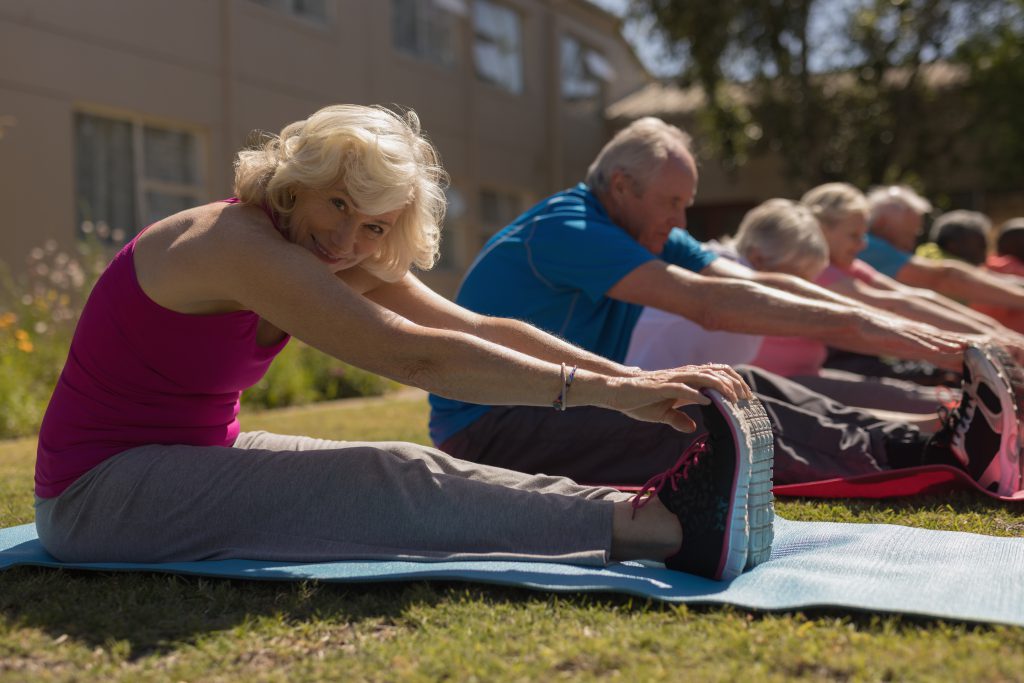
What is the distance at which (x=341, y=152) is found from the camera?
9.23 feet

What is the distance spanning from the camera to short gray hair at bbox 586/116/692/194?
430 cm

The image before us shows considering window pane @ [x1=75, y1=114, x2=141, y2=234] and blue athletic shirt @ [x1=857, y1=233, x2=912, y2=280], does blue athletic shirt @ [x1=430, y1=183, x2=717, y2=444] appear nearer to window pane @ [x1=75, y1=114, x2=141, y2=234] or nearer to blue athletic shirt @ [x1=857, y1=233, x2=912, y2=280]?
blue athletic shirt @ [x1=857, y1=233, x2=912, y2=280]

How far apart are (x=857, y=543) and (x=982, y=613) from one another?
0.70 meters

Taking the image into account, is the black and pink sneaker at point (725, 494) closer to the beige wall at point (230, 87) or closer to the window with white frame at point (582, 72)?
the beige wall at point (230, 87)

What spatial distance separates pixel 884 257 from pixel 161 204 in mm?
6984

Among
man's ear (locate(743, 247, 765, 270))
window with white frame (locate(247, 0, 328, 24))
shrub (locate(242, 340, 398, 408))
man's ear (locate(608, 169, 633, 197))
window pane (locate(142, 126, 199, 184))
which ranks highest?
window with white frame (locate(247, 0, 328, 24))

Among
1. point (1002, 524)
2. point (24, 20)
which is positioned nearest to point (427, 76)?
point (24, 20)

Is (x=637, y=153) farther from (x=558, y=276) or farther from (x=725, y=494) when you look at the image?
(x=725, y=494)

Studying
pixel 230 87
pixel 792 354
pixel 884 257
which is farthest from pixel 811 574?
pixel 230 87

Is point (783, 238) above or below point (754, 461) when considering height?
above

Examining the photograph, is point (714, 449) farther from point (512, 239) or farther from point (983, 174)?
point (983, 174)

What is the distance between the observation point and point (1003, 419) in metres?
3.70

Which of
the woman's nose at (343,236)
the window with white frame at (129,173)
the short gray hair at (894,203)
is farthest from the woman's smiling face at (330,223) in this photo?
the window with white frame at (129,173)

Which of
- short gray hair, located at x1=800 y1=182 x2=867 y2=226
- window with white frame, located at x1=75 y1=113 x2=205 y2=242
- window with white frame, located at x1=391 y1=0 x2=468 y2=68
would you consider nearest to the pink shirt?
short gray hair, located at x1=800 y1=182 x2=867 y2=226
